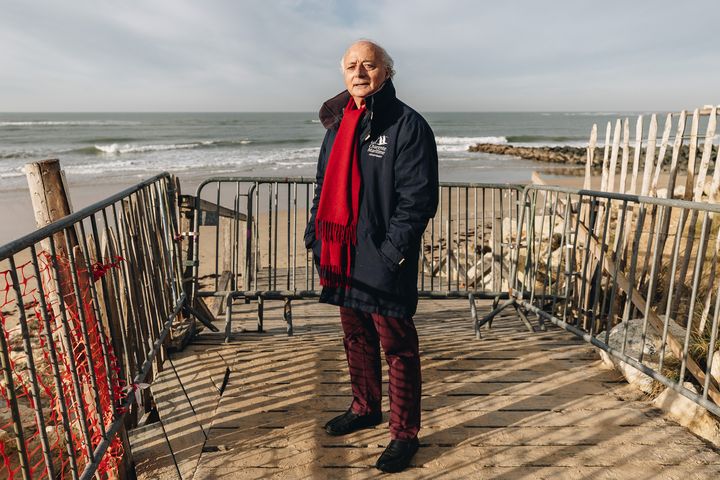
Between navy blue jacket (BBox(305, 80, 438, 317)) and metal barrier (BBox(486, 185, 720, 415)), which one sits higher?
navy blue jacket (BBox(305, 80, 438, 317))

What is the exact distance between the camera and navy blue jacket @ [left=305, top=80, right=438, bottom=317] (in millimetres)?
2490

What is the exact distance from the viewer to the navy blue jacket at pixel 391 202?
249cm

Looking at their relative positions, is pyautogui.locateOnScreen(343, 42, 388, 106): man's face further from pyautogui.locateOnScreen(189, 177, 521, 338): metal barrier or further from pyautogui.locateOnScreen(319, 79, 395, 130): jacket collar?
pyautogui.locateOnScreen(189, 177, 521, 338): metal barrier

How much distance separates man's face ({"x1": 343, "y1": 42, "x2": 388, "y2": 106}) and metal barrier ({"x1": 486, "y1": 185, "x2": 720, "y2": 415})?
2051 mm

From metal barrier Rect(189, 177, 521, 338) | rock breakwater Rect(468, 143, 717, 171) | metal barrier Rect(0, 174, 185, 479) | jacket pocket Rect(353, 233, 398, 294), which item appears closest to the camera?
metal barrier Rect(0, 174, 185, 479)

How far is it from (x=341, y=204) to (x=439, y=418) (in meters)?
1.61

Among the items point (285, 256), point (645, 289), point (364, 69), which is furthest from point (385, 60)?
point (285, 256)

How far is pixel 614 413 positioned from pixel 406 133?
2407 millimetres

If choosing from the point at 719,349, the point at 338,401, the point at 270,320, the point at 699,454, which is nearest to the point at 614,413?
the point at 699,454

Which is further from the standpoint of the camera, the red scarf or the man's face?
the red scarf

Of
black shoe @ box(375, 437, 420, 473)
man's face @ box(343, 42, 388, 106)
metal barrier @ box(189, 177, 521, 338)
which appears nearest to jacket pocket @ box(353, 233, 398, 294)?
man's face @ box(343, 42, 388, 106)

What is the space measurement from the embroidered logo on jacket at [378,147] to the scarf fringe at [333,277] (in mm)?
681

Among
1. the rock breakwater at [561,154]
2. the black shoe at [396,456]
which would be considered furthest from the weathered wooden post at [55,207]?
the rock breakwater at [561,154]

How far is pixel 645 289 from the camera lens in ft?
17.4
